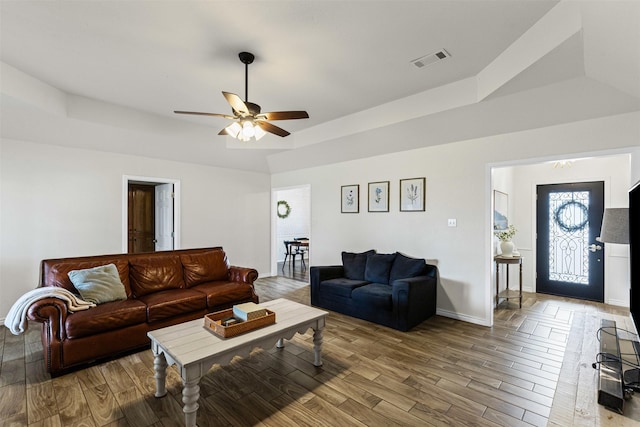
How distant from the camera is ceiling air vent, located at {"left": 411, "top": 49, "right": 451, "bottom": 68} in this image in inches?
105

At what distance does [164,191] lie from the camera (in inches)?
217

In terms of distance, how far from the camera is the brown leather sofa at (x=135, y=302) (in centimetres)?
250

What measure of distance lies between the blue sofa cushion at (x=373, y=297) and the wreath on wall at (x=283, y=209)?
5.32 m

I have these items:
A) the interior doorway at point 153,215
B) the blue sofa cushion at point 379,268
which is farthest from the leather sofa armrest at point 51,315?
the blue sofa cushion at point 379,268

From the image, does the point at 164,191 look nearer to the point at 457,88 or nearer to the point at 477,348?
the point at 457,88

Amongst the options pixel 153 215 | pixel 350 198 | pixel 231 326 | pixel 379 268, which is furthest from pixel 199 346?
pixel 153 215

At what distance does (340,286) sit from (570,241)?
13.0ft

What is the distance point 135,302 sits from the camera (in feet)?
9.93

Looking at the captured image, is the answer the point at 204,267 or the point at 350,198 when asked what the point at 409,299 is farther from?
the point at 204,267

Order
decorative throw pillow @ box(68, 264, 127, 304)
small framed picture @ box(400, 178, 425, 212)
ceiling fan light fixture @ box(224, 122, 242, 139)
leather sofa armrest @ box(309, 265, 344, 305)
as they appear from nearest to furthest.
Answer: ceiling fan light fixture @ box(224, 122, 242, 139)
decorative throw pillow @ box(68, 264, 127, 304)
small framed picture @ box(400, 178, 425, 212)
leather sofa armrest @ box(309, 265, 344, 305)

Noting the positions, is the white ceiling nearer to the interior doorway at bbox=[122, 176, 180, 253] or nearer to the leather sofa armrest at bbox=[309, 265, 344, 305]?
the interior doorway at bbox=[122, 176, 180, 253]

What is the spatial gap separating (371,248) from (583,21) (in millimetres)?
3577

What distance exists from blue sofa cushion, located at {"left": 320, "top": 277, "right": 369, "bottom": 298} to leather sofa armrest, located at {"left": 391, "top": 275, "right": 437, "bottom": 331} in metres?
0.65

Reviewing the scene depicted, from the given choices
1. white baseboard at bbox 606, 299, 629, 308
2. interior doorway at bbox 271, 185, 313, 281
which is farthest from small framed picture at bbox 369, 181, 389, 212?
interior doorway at bbox 271, 185, 313, 281
